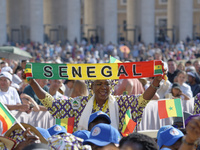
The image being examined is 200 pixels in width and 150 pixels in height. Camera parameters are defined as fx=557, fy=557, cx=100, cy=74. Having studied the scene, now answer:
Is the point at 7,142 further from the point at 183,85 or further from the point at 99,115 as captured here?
the point at 183,85

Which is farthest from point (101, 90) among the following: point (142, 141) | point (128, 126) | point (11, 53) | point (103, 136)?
point (11, 53)

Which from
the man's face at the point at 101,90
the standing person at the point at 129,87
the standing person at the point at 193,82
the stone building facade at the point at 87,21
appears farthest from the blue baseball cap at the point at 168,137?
the stone building facade at the point at 87,21

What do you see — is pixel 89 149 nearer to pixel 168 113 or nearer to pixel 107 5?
pixel 168 113

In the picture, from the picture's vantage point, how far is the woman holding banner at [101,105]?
7.77m

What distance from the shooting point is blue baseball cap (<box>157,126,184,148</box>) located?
5932mm

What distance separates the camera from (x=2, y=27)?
4856cm

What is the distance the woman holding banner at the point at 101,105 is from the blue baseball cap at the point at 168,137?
1654mm

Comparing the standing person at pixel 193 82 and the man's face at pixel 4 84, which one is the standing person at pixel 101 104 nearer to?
the man's face at pixel 4 84

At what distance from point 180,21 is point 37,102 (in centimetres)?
4973

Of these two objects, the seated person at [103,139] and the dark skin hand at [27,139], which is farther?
the dark skin hand at [27,139]

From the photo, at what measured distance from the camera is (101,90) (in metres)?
7.91

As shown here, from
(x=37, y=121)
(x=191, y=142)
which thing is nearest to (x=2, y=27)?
(x=37, y=121)

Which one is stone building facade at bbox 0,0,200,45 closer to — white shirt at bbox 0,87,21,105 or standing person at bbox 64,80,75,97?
standing person at bbox 64,80,75,97

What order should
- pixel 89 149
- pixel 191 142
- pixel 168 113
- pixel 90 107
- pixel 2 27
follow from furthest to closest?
1. pixel 2 27
2. pixel 168 113
3. pixel 90 107
4. pixel 89 149
5. pixel 191 142
